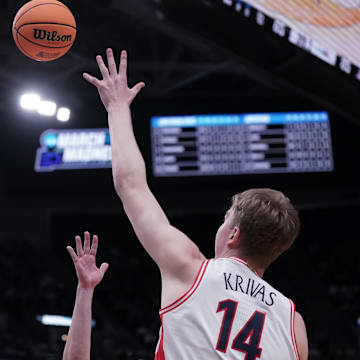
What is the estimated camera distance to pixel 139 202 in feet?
6.54

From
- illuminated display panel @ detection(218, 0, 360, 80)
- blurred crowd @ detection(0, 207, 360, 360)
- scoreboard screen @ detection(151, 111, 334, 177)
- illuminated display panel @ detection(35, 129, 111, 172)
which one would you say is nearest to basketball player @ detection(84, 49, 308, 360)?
illuminated display panel @ detection(218, 0, 360, 80)

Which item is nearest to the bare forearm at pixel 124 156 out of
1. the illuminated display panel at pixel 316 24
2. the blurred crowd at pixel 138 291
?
the illuminated display panel at pixel 316 24

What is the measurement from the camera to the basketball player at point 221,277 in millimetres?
1892

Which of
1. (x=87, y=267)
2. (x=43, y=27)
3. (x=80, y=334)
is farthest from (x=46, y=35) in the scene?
(x=80, y=334)

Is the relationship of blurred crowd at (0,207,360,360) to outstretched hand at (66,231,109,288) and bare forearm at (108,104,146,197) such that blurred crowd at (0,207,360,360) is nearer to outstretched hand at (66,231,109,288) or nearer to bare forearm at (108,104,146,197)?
outstretched hand at (66,231,109,288)

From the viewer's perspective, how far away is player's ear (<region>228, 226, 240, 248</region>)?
203cm

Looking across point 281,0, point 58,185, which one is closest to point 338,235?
point 58,185

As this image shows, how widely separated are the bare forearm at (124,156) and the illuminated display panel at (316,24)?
14.8 feet

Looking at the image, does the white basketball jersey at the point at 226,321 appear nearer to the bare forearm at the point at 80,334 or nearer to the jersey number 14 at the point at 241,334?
the jersey number 14 at the point at 241,334

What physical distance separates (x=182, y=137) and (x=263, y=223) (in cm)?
855

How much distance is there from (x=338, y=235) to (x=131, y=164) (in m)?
16.3

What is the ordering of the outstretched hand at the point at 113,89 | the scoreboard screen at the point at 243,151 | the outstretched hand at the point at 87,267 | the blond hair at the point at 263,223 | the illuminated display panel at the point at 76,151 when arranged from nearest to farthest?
1. the blond hair at the point at 263,223
2. the outstretched hand at the point at 113,89
3. the outstretched hand at the point at 87,267
4. the scoreboard screen at the point at 243,151
5. the illuminated display panel at the point at 76,151

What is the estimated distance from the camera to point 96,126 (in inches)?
422

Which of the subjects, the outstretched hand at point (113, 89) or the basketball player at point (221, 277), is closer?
the basketball player at point (221, 277)
